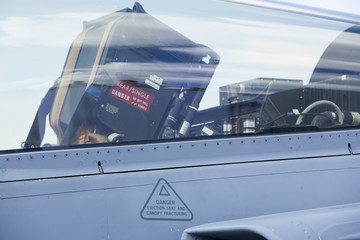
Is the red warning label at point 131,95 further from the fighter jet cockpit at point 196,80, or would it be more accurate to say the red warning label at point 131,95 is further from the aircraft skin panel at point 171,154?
the aircraft skin panel at point 171,154

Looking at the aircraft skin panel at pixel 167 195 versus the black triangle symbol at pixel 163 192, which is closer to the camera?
the aircraft skin panel at pixel 167 195

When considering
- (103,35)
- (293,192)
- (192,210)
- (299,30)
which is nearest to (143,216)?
(192,210)

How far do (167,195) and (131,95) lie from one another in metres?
0.75

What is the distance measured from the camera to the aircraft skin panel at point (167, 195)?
2.73m

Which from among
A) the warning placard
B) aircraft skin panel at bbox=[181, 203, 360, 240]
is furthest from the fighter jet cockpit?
aircraft skin panel at bbox=[181, 203, 360, 240]

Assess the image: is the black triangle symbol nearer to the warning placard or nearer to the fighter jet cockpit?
the warning placard

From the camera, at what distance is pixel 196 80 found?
3.30 metres

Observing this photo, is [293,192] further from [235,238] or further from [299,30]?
[299,30]

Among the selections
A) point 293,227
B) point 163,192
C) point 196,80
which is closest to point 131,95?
point 196,80

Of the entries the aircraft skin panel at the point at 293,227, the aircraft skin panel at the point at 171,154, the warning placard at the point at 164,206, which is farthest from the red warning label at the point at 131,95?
the aircraft skin panel at the point at 293,227

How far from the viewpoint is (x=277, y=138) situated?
3158 mm

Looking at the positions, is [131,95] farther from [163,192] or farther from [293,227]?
[293,227]

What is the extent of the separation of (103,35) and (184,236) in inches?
59.2

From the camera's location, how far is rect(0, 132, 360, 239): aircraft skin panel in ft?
8.95
